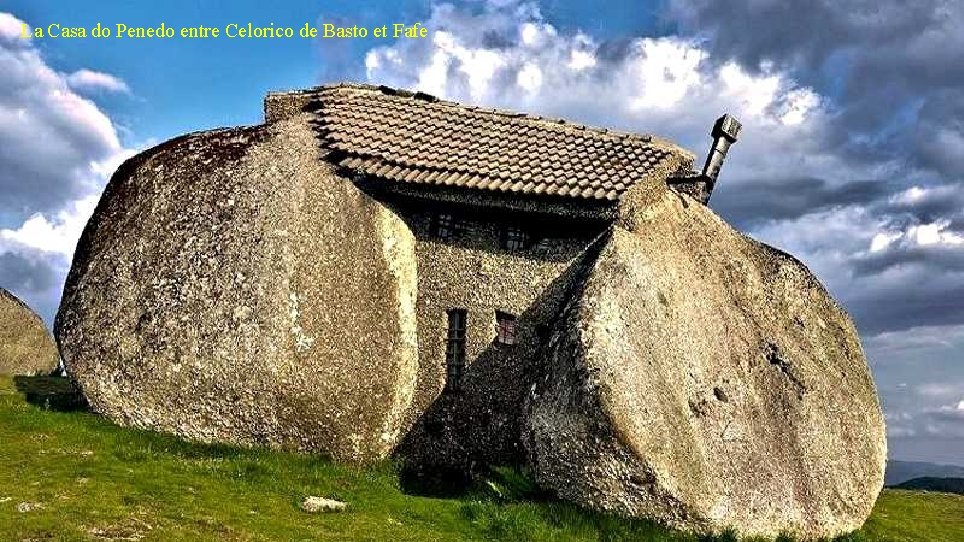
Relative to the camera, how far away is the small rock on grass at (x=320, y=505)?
1684cm

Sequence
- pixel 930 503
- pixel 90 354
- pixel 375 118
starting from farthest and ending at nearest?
pixel 930 503
pixel 375 118
pixel 90 354

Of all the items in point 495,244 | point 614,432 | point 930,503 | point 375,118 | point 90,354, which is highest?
point 375,118

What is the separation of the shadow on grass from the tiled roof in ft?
33.1

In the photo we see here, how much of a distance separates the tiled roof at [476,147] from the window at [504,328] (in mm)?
3654

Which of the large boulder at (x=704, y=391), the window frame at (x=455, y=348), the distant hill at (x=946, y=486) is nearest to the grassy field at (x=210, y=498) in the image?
the large boulder at (x=704, y=391)

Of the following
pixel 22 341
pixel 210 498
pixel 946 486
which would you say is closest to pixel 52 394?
pixel 210 498

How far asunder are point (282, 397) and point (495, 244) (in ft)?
25.1

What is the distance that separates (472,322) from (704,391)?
22.1ft

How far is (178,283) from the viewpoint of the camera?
21391mm

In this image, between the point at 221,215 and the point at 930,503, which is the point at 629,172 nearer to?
the point at 221,215

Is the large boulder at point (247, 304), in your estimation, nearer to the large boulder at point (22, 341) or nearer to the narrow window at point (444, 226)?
the narrow window at point (444, 226)

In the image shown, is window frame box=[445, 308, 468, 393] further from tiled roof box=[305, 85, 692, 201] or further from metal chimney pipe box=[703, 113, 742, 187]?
metal chimney pipe box=[703, 113, 742, 187]

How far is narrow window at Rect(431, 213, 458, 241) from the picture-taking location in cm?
2409

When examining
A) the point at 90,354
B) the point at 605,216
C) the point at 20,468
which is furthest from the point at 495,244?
the point at 20,468
